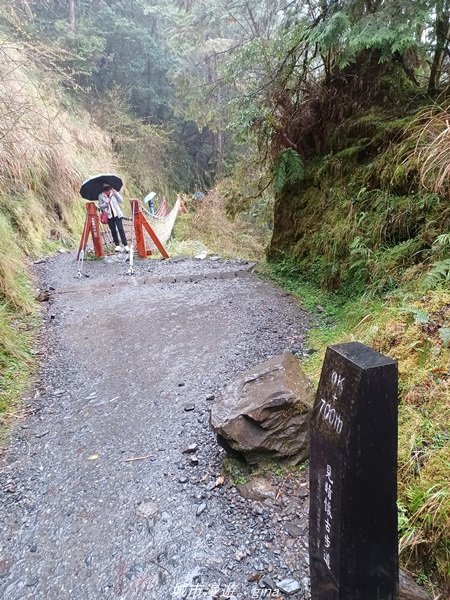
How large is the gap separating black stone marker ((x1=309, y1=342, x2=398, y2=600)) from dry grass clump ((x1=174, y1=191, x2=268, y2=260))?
10501 mm

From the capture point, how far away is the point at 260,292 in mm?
5598

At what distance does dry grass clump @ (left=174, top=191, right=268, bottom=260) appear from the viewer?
12.5 m

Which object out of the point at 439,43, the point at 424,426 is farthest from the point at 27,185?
the point at 424,426

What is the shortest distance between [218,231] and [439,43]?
999 cm

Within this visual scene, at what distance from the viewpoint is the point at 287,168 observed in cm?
570

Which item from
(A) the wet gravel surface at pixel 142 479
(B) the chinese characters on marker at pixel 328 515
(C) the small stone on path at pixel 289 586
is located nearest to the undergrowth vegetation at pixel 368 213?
(A) the wet gravel surface at pixel 142 479

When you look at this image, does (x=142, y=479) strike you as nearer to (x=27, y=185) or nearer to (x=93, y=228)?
(x=93, y=228)

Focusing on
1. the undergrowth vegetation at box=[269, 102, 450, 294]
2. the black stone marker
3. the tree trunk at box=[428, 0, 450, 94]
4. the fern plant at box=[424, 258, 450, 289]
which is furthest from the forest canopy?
the black stone marker

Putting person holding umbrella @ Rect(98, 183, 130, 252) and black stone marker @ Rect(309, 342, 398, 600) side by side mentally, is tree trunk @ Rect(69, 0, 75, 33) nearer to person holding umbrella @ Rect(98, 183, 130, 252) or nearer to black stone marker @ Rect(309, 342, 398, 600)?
person holding umbrella @ Rect(98, 183, 130, 252)

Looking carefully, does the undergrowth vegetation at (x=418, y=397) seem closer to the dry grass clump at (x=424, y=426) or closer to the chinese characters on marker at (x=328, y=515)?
the dry grass clump at (x=424, y=426)

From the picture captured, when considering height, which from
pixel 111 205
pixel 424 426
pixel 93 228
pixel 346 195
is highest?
pixel 111 205

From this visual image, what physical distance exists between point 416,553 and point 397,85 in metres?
5.24

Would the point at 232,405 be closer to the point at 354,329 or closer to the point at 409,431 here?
the point at 409,431

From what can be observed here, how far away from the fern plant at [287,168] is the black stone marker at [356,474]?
4878mm
